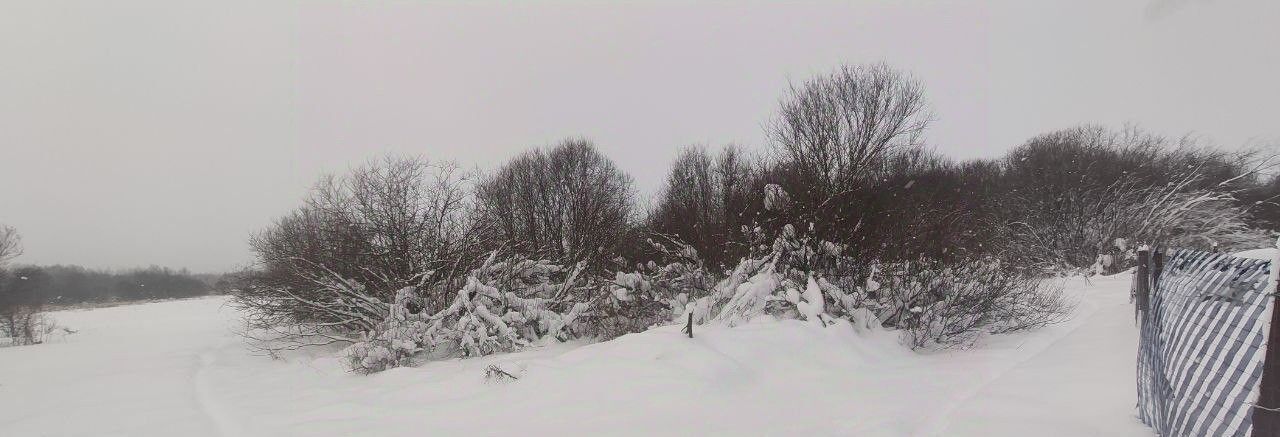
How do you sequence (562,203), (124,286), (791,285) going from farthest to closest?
(124,286) → (562,203) → (791,285)

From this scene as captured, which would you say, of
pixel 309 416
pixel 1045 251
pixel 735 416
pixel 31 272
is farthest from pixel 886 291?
pixel 31 272

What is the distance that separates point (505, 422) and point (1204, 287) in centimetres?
537

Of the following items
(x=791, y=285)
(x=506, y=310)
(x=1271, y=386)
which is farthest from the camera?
(x=506, y=310)

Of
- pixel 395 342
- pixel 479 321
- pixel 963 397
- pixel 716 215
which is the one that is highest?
pixel 716 215

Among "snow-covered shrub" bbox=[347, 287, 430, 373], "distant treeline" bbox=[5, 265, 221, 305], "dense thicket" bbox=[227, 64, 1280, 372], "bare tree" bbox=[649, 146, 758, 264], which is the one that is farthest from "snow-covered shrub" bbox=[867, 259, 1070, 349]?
"distant treeline" bbox=[5, 265, 221, 305]

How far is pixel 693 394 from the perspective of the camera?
5.69 metres

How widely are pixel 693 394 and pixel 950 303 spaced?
656 cm

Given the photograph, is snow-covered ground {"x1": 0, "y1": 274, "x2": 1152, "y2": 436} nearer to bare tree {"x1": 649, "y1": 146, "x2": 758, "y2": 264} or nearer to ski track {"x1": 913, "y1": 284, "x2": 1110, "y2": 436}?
ski track {"x1": 913, "y1": 284, "x2": 1110, "y2": 436}

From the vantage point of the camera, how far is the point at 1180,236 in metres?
21.5

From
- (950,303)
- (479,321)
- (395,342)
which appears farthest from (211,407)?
(950,303)

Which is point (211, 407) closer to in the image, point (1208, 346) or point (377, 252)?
point (377, 252)

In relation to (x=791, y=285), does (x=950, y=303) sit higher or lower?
lower

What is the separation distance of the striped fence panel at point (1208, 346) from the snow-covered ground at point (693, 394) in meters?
0.65

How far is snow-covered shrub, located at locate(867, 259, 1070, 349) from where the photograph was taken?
9.73 meters
